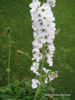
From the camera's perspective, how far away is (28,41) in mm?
6105

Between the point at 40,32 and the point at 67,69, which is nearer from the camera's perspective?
the point at 40,32

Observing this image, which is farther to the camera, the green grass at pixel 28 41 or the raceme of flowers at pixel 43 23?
the green grass at pixel 28 41

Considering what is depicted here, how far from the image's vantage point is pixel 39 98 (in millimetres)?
4070

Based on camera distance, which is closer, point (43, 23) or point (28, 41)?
point (43, 23)

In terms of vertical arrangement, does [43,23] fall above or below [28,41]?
below

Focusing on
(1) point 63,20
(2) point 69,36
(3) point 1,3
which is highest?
(3) point 1,3

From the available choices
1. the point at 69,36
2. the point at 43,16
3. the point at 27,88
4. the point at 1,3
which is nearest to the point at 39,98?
the point at 27,88

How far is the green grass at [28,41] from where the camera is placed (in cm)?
510

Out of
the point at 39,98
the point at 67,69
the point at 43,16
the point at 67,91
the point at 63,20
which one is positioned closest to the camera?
the point at 43,16

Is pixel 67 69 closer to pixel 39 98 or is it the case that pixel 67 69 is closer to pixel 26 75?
pixel 26 75

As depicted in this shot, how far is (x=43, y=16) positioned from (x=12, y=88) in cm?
198

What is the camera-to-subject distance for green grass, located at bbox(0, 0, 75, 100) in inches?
201

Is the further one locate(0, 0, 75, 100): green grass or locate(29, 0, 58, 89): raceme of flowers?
locate(0, 0, 75, 100): green grass

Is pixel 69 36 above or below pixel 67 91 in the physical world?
above
